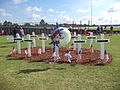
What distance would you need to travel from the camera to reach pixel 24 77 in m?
5.62

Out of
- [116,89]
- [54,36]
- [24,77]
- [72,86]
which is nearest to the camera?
[116,89]

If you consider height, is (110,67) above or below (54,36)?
below

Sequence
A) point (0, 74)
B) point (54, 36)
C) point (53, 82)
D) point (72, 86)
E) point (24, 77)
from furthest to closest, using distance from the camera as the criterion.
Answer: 1. point (54, 36)
2. point (0, 74)
3. point (24, 77)
4. point (53, 82)
5. point (72, 86)

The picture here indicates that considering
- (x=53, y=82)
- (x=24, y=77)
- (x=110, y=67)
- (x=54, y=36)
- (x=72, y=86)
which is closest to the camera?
(x=72, y=86)

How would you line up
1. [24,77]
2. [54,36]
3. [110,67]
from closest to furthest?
[24,77] → [110,67] → [54,36]

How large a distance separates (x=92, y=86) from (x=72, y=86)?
0.59 m

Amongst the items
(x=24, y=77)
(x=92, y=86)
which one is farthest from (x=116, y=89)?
(x=24, y=77)

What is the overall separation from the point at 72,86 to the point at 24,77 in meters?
1.89

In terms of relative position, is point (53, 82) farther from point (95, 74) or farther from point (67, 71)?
point (95, 74)

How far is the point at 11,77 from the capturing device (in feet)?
18.6

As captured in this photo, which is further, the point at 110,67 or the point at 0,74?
the point at 110,67

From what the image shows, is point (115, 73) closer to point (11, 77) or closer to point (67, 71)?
point (67, 71)

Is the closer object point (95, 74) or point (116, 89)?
point (116, 89)

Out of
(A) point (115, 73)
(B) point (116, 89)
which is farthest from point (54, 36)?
(B) point (116, 89)
